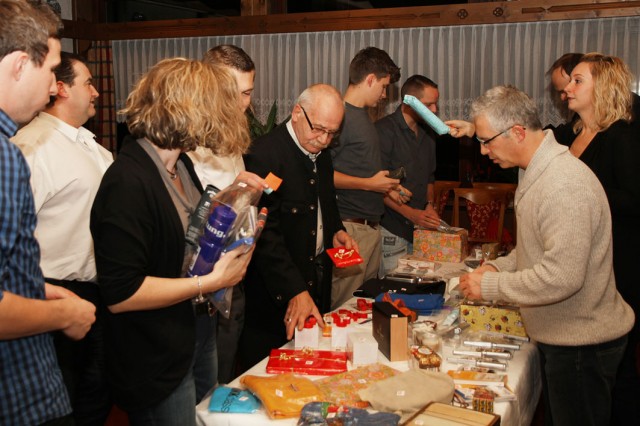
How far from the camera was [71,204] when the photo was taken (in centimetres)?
254

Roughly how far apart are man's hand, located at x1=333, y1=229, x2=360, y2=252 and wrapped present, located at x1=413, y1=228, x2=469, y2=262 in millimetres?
927

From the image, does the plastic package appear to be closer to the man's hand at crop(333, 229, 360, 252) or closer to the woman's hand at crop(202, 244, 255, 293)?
the woman's hand at crop(202, 244, 255, 293)

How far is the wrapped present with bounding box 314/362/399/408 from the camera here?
5.96 feet

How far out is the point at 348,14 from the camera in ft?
18.0

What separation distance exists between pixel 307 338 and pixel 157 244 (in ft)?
2.58

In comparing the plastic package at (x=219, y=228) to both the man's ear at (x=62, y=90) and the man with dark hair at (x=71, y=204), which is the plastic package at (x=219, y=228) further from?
the man's ear at (x=62, y=90)

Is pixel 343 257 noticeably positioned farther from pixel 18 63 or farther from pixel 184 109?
pixel 18 63

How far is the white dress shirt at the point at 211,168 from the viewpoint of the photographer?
2.49 m

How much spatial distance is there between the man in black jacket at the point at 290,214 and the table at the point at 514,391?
39cm

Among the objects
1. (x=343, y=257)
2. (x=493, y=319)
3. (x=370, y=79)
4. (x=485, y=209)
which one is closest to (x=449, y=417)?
(x=493, y=319)

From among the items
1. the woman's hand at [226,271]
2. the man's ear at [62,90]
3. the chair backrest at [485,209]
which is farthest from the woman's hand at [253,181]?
the chair backrest at [485,209]

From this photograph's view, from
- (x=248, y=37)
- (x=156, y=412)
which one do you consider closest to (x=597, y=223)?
(x=156, y=412)

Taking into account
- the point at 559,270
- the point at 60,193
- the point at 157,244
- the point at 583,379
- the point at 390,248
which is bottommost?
the point at 583,379

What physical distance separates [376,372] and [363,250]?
1668 mm
